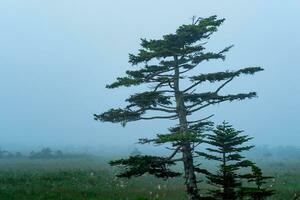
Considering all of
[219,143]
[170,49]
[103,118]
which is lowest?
[219,143]

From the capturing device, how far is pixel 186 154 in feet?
53.8

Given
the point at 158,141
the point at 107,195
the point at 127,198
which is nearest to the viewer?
the point at 158,141

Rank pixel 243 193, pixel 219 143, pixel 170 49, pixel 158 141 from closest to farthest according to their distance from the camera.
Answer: pixel 243 193
pixel 219 143
pixel 158 141
pixel 170 49

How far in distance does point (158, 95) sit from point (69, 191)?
1169 centimetres

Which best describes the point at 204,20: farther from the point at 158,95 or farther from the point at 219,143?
the point at 219,143

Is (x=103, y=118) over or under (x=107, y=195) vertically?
over

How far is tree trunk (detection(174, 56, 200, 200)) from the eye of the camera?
53.0ft

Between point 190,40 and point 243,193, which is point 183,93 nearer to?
point 190,40

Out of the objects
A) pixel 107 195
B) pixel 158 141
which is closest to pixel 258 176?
pixel 158 141

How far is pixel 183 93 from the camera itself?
58.5ft

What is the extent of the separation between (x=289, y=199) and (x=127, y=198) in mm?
8633

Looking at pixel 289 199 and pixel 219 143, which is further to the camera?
pixel 289 199

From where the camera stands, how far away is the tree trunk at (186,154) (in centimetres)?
1615

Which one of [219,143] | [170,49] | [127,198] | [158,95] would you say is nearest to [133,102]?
[158,95]
